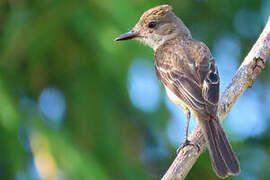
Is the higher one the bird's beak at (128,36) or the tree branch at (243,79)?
the bird's beak at (128,36)

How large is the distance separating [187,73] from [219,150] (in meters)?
1.02

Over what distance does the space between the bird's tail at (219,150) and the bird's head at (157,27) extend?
69.3 inches

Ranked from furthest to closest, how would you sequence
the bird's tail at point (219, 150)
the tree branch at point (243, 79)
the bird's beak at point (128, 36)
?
the bird's beak at point (128, 36) → the tree branch at point (243, 79) → the bird's tail at point (219, 150)

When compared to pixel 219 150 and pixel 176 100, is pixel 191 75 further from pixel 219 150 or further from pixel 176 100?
pixel 219 150

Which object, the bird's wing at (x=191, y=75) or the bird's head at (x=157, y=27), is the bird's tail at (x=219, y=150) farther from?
the bird's head at (x=157, y=27)

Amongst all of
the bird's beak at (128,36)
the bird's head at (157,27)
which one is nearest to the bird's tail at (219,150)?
the bird's beak at (128,36)

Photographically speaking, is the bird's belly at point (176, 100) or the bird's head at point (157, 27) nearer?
the bird's belly at point (176, 100)

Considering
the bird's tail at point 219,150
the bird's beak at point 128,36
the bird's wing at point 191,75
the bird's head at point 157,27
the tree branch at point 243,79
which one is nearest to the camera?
the bird's tail at point 219,150

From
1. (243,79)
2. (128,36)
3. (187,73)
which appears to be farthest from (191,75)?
(128,36)

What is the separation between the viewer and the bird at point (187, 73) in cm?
602

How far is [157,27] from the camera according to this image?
7.79 metres

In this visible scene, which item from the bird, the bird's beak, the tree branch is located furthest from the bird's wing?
the bird's beak

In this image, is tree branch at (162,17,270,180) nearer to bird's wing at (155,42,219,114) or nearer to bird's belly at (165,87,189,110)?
bird's wing at (155,42,219,114)

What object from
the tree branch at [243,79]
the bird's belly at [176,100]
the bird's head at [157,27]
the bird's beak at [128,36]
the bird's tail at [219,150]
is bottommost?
the bird's tail at [219,150]
